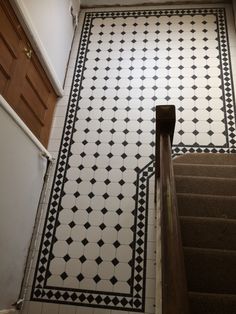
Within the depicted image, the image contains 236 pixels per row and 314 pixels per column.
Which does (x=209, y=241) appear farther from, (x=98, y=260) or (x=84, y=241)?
(x=84, y=241)

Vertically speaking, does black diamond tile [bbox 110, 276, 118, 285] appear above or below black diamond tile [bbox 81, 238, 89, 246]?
below

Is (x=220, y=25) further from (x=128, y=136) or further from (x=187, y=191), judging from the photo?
(x=187, y=191)

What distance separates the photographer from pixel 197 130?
3973 millimetres

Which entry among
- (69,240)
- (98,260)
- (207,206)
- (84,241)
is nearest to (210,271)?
(207,206)

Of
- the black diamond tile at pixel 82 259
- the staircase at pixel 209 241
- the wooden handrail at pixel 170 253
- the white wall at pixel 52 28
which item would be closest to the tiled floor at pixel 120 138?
the black diamond tile at pixel 82 259

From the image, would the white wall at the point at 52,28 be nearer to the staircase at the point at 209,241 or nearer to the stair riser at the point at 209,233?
the staircase at the point at 209,241

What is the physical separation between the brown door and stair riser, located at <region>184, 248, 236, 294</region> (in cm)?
216

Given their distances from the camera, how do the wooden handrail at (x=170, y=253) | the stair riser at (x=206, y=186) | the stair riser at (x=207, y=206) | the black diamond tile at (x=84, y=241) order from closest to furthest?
the wooden handrail at (x=170, y=253) < the stair riser at (x=207, y=206) < the stair riser at (x=206, y=186) < the black diamond tile at (x=84, y=241)

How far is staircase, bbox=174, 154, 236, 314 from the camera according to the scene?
66.1 inches

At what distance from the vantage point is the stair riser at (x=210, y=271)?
1837mm

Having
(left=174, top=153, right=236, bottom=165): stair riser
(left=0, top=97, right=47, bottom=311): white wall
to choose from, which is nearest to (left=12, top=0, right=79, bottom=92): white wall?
(left=0, top=97, right=47, bottom=311): white wall

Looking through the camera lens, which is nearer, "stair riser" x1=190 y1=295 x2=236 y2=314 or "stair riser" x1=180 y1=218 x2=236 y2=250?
"stair riser" x1=190 y1=295 x2=236 y2=314

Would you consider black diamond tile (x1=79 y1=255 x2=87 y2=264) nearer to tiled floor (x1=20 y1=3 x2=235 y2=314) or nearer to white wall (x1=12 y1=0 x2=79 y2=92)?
tiled floor (x1=20 y1=3 x2=235 y2=314)

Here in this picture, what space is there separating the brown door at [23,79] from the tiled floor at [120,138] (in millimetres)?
322
